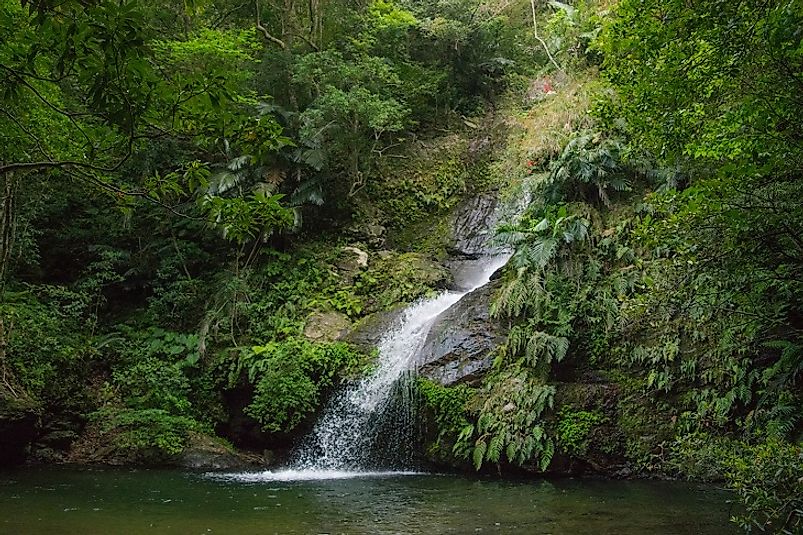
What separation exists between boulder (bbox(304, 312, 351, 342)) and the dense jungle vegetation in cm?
7

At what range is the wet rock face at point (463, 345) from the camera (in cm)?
1059

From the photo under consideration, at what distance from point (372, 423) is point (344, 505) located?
3505mm

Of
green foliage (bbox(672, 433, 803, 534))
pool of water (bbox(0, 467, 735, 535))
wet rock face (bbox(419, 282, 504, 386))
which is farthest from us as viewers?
wet rock face (bbox(419, 282, 504, 386))

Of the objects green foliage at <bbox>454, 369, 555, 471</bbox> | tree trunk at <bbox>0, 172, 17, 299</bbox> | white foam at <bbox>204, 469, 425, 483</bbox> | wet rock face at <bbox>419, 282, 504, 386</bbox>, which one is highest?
tree trunk at <bbox>0, 172, 17, 299</bbox>

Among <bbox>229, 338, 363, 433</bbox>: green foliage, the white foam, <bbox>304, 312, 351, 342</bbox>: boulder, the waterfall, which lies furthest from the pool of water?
<bbox>304, 312, 351, 342</bbox>: boulder

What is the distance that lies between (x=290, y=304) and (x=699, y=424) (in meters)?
8.31

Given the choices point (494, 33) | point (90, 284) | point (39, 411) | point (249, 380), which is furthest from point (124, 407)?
point (494, 33)

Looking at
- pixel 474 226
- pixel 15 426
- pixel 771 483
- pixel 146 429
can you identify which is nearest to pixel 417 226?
pixel 474 226

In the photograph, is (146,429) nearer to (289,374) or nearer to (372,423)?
(289,374)

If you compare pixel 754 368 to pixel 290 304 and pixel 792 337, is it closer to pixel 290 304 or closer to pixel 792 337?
pixel 792 337

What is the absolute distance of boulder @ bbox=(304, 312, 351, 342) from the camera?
12.7 metres

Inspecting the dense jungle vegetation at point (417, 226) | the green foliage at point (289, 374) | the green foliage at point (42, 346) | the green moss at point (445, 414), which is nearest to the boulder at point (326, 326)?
the dense jungle vegetation at point (417, 226)

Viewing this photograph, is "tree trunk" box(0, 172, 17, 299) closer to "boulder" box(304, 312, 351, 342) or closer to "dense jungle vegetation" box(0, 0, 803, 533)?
"dense jungle vegetation" box(0, 0, 803, 533)

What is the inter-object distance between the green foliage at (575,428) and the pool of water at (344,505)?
0.55 metres
